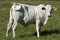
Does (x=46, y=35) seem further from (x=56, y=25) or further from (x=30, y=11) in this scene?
(x=56, y=25)

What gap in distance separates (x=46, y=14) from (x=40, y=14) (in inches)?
12.0

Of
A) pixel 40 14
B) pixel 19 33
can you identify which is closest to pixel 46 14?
pixel 40 14

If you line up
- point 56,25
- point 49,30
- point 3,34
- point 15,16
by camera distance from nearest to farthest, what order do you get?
point 15,16
point 3,34
point 49,30
point 56,25

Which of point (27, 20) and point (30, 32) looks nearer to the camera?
point (27, 20)

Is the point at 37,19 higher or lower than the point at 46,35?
higher

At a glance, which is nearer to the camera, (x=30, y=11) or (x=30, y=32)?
(x=30, y=11)

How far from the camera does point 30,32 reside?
13.0 meters

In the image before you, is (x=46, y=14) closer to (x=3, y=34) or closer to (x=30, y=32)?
(x=30, y=32)

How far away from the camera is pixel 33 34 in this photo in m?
12.6

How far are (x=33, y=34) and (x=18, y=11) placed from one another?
1.66 m

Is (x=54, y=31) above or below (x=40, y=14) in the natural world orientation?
below

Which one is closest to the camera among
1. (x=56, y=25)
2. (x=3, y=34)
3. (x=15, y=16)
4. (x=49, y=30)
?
(x=15, y=16)

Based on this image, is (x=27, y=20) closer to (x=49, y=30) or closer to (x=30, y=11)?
(x=30, y=11)

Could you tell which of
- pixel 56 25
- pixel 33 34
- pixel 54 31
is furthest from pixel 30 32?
pixel 56 25
